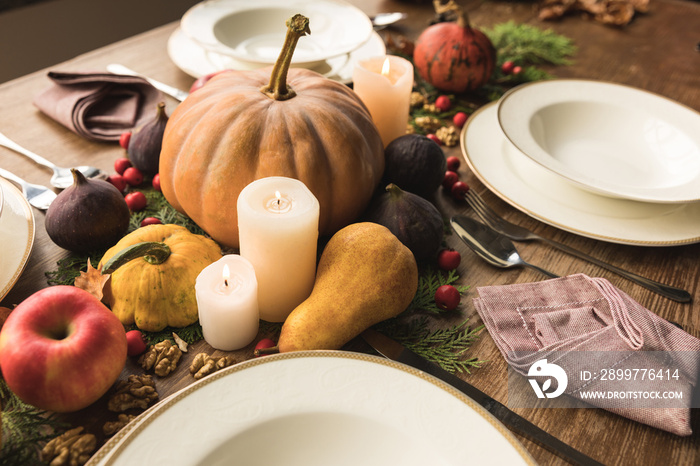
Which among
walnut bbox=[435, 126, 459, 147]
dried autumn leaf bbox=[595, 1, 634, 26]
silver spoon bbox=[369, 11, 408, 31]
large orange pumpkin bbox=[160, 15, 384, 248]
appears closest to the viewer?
large orange pumpkin bbox=[160, 15, 384, 248]

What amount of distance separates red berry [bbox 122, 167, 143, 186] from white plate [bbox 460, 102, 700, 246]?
0.60 metres

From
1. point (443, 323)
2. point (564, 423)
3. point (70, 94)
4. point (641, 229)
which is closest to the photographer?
point (564, 423)

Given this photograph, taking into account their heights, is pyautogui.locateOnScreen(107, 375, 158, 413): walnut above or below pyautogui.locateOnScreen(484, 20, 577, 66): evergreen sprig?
above

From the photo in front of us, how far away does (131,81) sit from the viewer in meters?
1.15

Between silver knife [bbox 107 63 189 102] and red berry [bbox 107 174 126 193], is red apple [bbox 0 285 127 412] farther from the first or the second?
silver knife [bbox 107 63 189 102]

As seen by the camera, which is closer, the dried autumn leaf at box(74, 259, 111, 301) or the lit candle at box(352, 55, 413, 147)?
the dried autumn leaf at box(74, 259, 111, 301)

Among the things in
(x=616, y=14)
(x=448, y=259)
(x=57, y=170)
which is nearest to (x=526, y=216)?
(x=448, y=259)

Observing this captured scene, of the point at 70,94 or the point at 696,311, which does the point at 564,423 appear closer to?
the point at 696,311

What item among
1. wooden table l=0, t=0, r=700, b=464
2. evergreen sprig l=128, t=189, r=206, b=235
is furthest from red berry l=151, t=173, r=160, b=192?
wooden table l=0, t=0, r=700, b=464

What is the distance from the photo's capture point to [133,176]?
3.11ft

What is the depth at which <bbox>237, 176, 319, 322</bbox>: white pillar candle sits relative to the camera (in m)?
0.66

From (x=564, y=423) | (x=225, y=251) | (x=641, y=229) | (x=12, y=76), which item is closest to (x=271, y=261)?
(x=225, y=251)

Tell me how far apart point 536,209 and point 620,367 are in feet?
1.12

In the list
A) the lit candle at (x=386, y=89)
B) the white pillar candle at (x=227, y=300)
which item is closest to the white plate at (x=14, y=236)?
the white pillar candle at (x=227, y=300)
